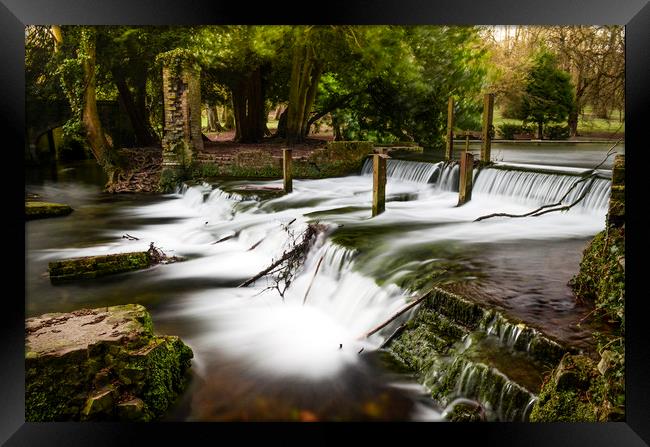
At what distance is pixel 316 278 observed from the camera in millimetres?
4680

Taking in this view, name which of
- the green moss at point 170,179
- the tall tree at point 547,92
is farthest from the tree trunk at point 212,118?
the tall tree at point 547,92

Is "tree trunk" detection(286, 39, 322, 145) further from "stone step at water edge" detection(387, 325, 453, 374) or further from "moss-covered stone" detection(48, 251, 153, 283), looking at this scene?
"stone step at water edge" detection(387, 325, 453, 374)

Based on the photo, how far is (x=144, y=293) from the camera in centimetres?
466

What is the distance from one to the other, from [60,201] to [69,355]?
4.44 m

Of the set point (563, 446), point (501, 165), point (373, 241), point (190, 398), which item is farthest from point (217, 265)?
point (501, 165)

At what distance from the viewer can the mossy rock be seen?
20.0 ft

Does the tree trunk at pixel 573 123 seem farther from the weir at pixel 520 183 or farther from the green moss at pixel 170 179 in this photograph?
the green moss at pixel 170 179

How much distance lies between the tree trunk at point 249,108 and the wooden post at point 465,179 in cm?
408

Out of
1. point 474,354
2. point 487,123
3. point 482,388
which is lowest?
point 482,388

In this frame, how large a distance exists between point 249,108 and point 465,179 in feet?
14.7

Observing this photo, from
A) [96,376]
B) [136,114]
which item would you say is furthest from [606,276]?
[136,114]

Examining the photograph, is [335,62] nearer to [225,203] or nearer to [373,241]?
[225,203]

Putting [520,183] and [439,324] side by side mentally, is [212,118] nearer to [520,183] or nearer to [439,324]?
[520,183]

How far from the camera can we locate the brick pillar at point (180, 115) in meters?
9.45
